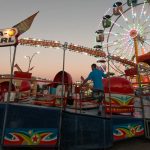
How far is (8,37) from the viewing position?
482cm

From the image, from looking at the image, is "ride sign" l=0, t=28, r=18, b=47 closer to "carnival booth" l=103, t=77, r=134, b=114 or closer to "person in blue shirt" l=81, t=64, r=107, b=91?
"person in blue shirt" l=81, t=64, r=107, b=91

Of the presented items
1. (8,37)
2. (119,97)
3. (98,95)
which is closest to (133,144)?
(119,97)

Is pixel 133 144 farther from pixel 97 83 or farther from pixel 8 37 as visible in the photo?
pixel 8 37

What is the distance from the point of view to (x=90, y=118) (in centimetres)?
648

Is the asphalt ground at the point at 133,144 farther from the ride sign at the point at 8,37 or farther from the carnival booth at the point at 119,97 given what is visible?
the ride sign at the point at 8,37

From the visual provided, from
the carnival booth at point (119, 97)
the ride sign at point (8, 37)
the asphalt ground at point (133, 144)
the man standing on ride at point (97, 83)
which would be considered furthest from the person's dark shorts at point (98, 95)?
A: the ride sign at point (8, 37)

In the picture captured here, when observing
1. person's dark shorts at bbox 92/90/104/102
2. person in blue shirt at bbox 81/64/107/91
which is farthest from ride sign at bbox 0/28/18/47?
person's dark shorts at bbox 92/90/104/102

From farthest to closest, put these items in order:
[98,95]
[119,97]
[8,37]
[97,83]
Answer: [119,97]
[97,83]
[98,95]
[8,37]

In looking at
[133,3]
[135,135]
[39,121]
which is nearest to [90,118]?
[39,121]

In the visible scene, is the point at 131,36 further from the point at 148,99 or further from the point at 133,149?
the point at 133,149

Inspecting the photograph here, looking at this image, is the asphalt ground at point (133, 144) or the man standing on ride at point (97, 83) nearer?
the asphalt ground at point (133, 144)

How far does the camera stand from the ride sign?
4770mm

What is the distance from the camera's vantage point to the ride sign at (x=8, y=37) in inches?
188

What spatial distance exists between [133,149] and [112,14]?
2201cm
